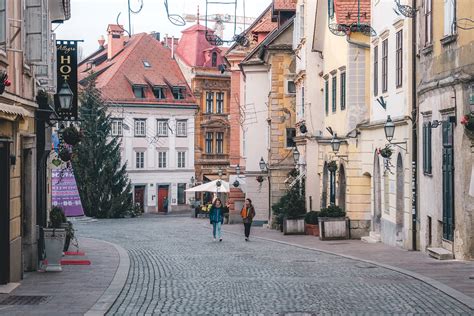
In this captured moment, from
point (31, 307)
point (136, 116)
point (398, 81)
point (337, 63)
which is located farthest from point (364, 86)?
point (136, 116)

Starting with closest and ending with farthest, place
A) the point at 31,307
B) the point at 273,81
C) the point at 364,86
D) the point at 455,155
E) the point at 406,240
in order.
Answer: the point at 31,307, the point at 455,155, the point at 406,240, the point at 364,86, the point at 273,81


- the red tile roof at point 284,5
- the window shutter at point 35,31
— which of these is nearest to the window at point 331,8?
the red tile roof at point 284,5

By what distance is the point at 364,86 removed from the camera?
34.5m

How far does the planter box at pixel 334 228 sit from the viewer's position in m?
33.7

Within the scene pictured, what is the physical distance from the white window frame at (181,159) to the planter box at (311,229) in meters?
49.3

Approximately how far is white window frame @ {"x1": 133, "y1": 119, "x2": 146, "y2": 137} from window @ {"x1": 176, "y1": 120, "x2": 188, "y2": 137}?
12.2ft

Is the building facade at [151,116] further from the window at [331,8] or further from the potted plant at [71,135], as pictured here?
the potted plant at [71,135]

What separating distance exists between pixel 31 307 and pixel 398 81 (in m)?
16.2

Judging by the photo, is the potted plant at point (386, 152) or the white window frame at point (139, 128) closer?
the potted plant at point (386, 152)

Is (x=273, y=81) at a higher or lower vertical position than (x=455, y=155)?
higher

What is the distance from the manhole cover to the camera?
15.7 metres

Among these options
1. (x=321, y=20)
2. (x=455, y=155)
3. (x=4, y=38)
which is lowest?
(x=455, y=155)

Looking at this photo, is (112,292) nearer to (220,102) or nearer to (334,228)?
(334,228)

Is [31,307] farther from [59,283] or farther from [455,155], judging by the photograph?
[455,155]
